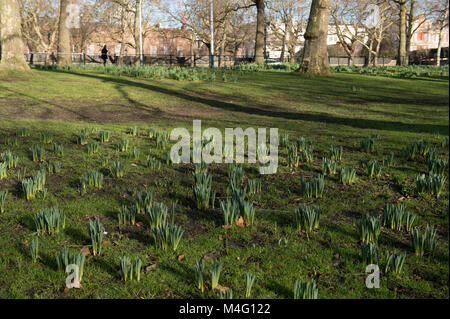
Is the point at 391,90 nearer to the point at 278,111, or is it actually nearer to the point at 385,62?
the point at 278,111

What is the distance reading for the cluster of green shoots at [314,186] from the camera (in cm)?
416

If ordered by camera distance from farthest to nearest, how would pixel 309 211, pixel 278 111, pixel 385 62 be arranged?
pixel 385 62 → pixel 278 111 → pixel 309 211

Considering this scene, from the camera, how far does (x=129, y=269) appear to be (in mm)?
2906

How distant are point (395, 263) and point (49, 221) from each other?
265cm

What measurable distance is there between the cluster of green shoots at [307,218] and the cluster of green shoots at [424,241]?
758 mm

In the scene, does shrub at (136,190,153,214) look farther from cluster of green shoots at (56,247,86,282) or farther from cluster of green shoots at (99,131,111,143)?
cluster of green shoots at (99,131,111,143)

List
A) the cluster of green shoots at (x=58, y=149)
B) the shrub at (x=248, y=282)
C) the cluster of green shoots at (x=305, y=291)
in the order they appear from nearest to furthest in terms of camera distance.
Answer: the cluster of green shoots at (x=305, y=291)
the shrub at (x=248, y=282)
the cluster of green shoots at (x=58, y=149)

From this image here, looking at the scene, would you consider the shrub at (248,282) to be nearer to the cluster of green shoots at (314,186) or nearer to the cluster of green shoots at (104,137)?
the cluster of green shoots at (314,186)

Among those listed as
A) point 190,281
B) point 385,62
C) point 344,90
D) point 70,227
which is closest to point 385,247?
point 190,281

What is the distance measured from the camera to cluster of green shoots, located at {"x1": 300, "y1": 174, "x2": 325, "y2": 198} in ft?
13.6

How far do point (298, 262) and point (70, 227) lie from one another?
6.70 feet

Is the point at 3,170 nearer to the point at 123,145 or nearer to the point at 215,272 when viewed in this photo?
the point at 123,145

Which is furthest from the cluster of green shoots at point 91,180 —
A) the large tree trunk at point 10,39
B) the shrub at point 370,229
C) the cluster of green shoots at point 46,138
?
the large tree trunk at point 10,39

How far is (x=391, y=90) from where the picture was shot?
41.9 feet
